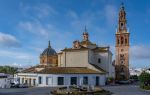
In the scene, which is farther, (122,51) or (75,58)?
(122,51)

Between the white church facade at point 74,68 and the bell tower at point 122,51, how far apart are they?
479 inches

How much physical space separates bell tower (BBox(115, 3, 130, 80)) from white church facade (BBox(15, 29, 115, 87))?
12.2 metres

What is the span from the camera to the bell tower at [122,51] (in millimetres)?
98812

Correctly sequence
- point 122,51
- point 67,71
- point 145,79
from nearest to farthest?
point 145,79 → point 67,71 → point 122,51

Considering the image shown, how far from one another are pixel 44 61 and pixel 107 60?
760 inches

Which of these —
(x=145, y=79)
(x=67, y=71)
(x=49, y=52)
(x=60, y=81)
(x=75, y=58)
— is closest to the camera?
(x=145, y=79)

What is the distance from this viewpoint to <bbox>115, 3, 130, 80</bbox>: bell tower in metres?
98.8

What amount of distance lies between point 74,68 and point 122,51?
102 ft

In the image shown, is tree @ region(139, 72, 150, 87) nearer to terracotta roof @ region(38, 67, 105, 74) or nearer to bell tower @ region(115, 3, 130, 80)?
terracotta roof @ region(38, 67, 105, 74)

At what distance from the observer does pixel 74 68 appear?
7350 cm

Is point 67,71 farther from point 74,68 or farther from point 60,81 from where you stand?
point 74,68

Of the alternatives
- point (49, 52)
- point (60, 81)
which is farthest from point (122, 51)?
point (60, 81)

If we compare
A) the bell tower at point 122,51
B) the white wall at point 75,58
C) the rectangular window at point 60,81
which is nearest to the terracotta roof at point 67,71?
the rectangular window at point 60,81

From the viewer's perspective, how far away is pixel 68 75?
69.0m
